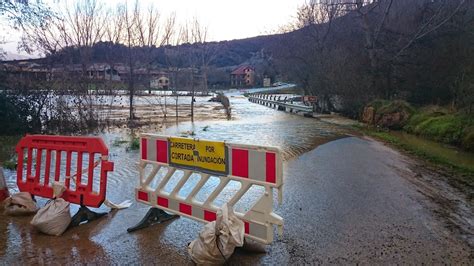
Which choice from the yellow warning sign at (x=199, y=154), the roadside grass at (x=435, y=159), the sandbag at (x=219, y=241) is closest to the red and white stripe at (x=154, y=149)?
the yellow warning sign at (x=199, y=154)

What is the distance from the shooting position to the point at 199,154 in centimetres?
507

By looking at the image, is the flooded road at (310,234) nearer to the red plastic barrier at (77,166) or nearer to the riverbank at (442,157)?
the red plastic barrier at (77,166)

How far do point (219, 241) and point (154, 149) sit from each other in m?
1.96

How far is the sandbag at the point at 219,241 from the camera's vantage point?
13.7 ft

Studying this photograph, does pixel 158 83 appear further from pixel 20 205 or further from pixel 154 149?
pixel 154 149

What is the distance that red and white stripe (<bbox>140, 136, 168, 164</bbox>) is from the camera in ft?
18.1

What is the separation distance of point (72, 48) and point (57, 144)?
58.8ft

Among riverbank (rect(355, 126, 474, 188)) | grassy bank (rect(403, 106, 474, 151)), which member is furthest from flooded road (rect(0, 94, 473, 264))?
grassy bank (rect(403, 106, 474, 151))

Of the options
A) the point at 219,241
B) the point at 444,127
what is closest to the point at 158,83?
the point at 444,127

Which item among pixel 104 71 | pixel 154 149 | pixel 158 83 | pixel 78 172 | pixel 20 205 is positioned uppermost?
pixel 104 71

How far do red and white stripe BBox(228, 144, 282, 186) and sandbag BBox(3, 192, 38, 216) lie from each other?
356 centimetres

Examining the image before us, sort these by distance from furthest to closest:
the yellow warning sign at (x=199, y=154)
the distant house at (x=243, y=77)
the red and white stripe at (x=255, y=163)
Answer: the distant house at (x=243, y=77), the yellow warning sign at (x=199, y=154), the red and white stripe at (x=255, y=163)

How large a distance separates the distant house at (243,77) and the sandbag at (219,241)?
134m

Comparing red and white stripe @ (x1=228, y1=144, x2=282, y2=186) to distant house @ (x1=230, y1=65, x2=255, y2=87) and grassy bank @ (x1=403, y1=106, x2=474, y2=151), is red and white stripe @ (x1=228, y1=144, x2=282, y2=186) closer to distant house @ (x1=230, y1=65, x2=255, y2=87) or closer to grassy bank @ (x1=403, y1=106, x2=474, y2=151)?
grassy bank @ (x1=403, y1=106, x2=474, y2=151)
